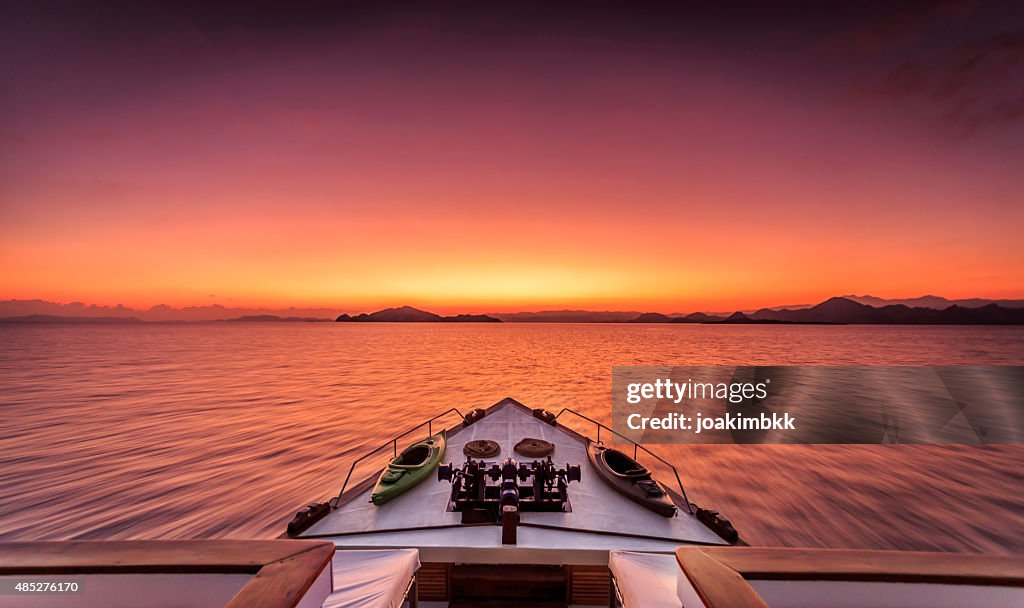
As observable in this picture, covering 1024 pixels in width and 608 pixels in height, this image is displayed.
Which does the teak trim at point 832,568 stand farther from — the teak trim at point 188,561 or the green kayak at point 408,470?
the green kayak at point 408,470

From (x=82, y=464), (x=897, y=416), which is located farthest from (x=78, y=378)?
(x=897, y=416)

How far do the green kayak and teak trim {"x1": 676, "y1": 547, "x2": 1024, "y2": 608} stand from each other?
6.68 m

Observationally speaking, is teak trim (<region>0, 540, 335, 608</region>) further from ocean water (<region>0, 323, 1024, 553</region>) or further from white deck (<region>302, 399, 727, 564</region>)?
ocean water (<region>0, 323, 1024, 553</region>)

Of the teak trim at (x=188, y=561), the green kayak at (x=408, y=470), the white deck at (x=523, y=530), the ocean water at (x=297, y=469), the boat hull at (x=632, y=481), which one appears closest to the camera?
the teak trim at (x=188, y=561)

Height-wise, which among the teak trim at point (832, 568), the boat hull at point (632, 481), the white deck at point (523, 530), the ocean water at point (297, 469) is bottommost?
the ocean water at point (297, 469)

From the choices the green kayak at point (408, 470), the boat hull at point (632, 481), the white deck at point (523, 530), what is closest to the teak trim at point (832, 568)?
the white deck at point (523, 530)

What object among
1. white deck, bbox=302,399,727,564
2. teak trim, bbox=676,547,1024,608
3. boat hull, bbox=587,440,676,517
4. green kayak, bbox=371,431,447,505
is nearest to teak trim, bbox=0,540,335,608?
teak trim, bbox=676,547,1024,608

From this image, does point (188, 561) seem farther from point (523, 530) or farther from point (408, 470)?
point (408, 470)

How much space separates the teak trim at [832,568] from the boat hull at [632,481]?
511 centimetres

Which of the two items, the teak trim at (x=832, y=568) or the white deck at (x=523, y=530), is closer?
the teak trim at (x=832, y=568)

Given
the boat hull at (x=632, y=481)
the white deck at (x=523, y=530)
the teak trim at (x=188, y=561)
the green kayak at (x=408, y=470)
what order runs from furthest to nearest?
the green kayak at (x=408, y=470) → the boat hull at (x=632, y=481) → the white deck at (x=523, y=530) → the teak trim at (x=188, y=561)

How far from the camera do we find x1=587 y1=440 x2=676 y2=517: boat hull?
7.46 metres

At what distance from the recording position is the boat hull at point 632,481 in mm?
7461

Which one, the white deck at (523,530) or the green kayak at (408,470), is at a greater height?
the green kayak at (408,470)
